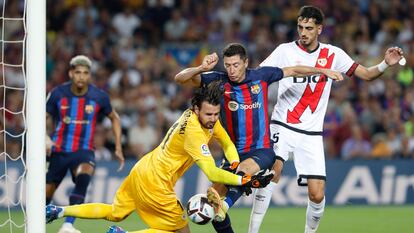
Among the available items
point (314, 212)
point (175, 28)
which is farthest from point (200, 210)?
point (175, 28)

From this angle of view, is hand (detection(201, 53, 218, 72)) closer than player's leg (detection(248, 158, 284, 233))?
Yes

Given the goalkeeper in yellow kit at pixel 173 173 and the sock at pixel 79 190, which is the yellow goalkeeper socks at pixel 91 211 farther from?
the sock at pixel 79 190

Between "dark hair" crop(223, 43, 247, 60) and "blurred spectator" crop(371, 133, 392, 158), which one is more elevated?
"dark hair" crop(223, 43, 247, 60)

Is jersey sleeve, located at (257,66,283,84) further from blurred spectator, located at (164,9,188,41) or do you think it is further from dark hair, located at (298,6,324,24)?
blurred spectator, located at (164,9,188,41)

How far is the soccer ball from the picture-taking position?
820cm

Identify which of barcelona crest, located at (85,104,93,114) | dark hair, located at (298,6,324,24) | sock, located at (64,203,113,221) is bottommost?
sock, located at (64,203,113,221)

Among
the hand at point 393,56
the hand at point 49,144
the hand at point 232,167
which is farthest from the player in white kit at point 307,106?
the hand at point 49,144

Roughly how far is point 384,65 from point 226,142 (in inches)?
76.3

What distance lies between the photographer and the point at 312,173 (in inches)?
387

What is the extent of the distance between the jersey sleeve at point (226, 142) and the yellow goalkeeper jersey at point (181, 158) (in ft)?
0.19

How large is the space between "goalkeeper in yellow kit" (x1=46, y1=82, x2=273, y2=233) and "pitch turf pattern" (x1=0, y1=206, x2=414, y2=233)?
258cm

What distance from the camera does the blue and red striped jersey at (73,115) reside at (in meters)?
11.4

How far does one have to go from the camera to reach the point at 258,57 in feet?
59.8

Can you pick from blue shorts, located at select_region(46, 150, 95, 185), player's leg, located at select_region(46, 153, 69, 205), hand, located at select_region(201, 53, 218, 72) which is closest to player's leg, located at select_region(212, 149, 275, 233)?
hand, located at select_region(201, 53, 218, 72)
